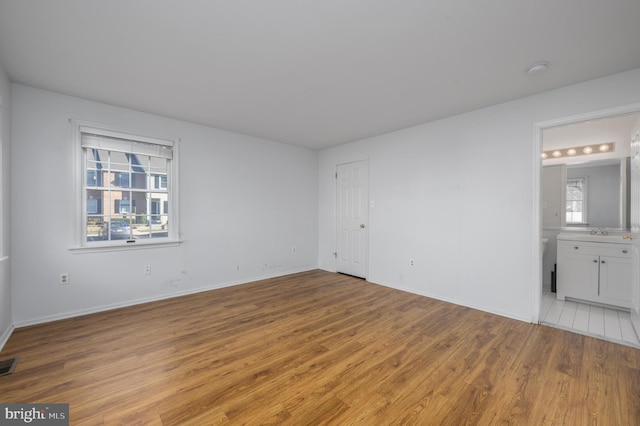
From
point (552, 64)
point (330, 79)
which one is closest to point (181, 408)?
point (330, 79)

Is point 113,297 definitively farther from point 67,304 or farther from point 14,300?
point 14,300

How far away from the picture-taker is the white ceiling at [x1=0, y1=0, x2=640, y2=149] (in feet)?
5.90

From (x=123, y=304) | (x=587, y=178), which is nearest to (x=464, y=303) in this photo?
(x=587, y=178)

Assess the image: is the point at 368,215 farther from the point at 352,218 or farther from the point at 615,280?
the point at 615,280

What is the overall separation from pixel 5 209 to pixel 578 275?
6.84 metres

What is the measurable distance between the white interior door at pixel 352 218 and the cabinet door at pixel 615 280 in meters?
3.17

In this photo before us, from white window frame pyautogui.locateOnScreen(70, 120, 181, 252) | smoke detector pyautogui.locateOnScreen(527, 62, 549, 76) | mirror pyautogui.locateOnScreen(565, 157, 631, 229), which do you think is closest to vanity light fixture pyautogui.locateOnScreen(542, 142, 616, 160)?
mirror pyautogui.locateOnScreen(565, 157, 631, 229)

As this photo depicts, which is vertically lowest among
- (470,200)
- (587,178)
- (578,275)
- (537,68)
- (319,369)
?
(319,369)

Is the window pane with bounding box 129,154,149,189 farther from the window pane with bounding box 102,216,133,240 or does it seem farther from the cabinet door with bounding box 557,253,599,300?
the cabinet door with bounding box 557,253,599,300

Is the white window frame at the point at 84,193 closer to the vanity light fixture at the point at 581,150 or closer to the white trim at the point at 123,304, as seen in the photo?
the white trim at the point at 123,304

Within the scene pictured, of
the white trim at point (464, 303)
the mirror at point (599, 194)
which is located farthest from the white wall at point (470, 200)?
the mirror at point (599, 194)

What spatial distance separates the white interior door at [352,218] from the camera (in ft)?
16.3

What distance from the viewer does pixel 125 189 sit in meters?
3.60

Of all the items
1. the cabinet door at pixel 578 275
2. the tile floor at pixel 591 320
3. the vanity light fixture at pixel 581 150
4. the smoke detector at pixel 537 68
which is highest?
the smoke detector at pixel 537 68
